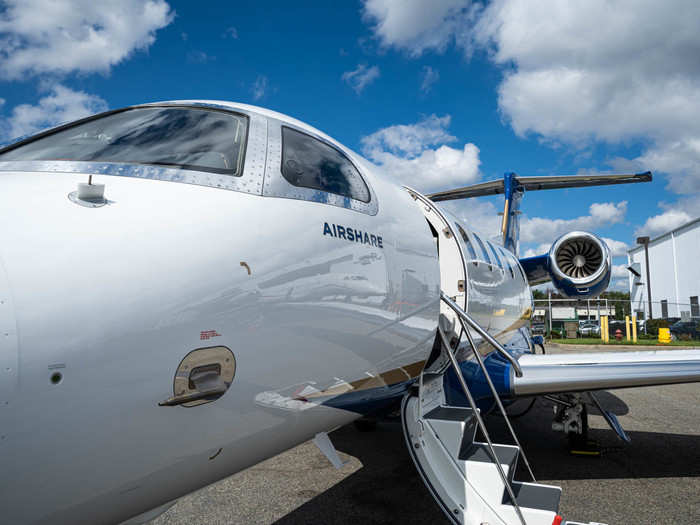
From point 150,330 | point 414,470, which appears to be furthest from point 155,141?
point 414,470

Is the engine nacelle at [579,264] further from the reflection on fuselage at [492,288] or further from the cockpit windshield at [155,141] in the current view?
the cockpit windshield at [155,141]

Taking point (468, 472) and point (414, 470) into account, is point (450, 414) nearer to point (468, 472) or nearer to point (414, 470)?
point (468, 472)

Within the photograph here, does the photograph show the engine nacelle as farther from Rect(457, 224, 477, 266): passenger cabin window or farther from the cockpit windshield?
the cockpit windshield

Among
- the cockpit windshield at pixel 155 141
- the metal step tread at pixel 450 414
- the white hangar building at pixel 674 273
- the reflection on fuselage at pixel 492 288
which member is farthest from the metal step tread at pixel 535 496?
the white hangar building at pixel 674 273

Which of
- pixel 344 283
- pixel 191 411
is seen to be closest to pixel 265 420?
pixel 191 411

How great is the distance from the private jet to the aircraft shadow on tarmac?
1.26 metres

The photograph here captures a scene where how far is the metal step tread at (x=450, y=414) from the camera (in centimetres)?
379

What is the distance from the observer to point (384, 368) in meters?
3.30

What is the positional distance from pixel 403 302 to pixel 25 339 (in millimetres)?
2252

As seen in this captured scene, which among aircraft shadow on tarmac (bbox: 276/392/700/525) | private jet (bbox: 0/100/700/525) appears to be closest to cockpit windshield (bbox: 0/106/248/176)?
private jet (bbox: 0/100/700/525)

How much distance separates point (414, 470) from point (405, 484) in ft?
1.60

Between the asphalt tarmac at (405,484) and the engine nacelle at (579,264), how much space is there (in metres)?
2.99

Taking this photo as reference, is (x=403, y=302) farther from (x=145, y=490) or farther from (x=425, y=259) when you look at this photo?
(x=145, y=490)

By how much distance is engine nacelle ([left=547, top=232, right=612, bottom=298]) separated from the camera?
33.0ft
